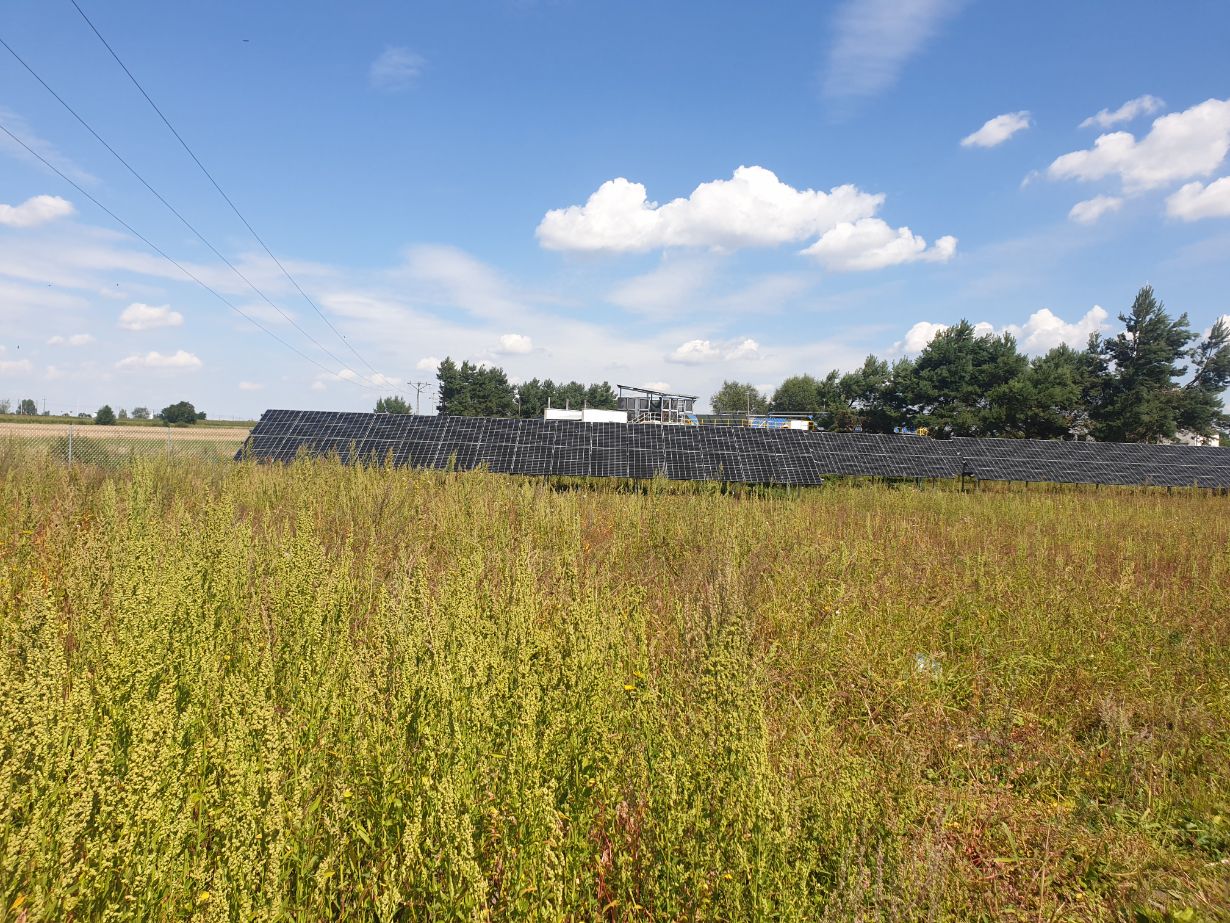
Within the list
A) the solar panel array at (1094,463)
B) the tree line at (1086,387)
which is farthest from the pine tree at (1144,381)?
the solar panel array at (1094,463)

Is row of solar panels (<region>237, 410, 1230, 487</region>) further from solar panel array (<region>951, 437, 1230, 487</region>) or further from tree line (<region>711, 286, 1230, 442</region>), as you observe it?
tree line (<region>711, 286, 1230, 442</region>)

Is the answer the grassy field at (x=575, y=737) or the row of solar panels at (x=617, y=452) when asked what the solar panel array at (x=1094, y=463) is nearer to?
the row of solar panels at (x=617, y=452)

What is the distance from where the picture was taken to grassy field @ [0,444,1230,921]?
1.96 metres

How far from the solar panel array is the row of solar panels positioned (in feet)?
0.24

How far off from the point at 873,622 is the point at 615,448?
9.74m

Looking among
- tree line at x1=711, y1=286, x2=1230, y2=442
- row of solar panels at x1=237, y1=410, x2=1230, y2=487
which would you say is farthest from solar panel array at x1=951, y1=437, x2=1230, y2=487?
tree line at x1=711, y1=286, x2=1230, y2=442

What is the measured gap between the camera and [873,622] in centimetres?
527

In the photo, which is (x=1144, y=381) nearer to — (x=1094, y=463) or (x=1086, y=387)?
(x=1086, y=387)

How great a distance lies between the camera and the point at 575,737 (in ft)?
8.09

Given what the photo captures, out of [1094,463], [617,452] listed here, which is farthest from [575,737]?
[1094,463]

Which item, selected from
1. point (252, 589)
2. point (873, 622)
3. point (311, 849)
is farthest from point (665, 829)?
point (873, 622)

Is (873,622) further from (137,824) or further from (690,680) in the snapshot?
(137,824)

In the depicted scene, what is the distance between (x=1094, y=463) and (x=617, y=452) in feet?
54.7

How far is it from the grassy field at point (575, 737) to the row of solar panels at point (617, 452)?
639 centimetres
